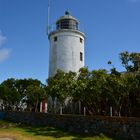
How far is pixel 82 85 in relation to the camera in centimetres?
2598

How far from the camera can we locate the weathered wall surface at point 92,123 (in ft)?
67.8

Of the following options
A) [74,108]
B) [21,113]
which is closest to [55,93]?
[74,108]

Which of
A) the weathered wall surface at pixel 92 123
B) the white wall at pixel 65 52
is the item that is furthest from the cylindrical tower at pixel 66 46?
the weathered wall surface at pixel 92 123

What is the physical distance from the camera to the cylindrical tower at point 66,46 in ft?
126

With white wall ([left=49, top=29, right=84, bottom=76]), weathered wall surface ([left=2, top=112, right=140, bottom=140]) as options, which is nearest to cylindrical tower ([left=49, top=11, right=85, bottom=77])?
white wall ([left=49, top=29, right=84, bottom=76])

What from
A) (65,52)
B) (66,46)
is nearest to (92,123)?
(65,52)

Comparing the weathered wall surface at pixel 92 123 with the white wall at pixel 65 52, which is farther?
the white wall at pixel 65 52

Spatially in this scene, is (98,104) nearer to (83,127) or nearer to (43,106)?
(83,127)

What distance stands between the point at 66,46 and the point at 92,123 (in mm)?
16590

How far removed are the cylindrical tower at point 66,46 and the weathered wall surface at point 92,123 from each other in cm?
791

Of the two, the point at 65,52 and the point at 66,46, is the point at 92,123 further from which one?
the point at 66,46

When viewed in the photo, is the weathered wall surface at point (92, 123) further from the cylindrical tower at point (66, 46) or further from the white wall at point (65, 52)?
the cylindrical tower at point (66, 46)

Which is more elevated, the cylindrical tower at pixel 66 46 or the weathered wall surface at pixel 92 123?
the cylindrical tower at pixel 66 46

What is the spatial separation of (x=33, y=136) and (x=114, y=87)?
6988 mm
